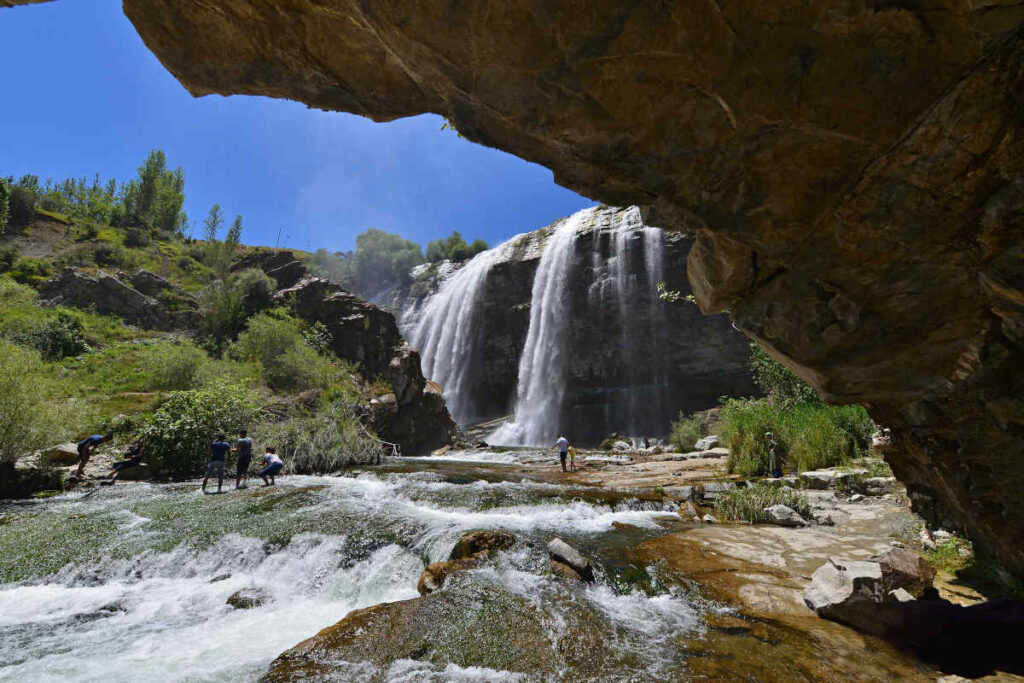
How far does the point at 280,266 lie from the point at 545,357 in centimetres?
2417

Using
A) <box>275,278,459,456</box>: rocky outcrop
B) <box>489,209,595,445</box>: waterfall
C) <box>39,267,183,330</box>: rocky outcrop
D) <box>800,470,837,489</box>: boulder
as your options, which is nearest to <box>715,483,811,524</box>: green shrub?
<box>800,470,837,489</box>: boulder

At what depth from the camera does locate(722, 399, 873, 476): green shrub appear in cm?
1035

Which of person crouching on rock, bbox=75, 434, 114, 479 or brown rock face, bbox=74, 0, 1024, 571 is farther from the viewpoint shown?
person crouching on rock, bbox=75, 434, 114, 479

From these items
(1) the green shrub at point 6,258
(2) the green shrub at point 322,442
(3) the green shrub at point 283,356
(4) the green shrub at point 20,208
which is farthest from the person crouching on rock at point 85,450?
(4) the green shrub at point 20,208

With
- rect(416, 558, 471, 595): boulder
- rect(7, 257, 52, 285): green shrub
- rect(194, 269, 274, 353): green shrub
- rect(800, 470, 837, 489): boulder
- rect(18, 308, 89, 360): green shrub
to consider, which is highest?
rect(7, 257, 52, 285): green shrub

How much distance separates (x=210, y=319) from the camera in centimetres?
3014

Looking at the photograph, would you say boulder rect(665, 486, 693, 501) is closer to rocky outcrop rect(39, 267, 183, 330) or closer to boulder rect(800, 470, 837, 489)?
boulder rect(800, 470, 837, 489)

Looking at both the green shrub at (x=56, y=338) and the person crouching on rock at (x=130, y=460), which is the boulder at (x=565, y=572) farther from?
the green shrub at (x=56, y=338)

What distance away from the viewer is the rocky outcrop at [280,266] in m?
35.7

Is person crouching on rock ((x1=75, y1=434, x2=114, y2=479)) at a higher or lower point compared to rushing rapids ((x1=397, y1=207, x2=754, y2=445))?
lower

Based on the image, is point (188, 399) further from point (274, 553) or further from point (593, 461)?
point (593, 461)

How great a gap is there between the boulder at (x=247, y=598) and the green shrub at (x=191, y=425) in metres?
10.1

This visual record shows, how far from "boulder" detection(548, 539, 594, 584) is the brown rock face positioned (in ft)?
11.0

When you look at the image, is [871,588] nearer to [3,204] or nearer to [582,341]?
[582,341]
